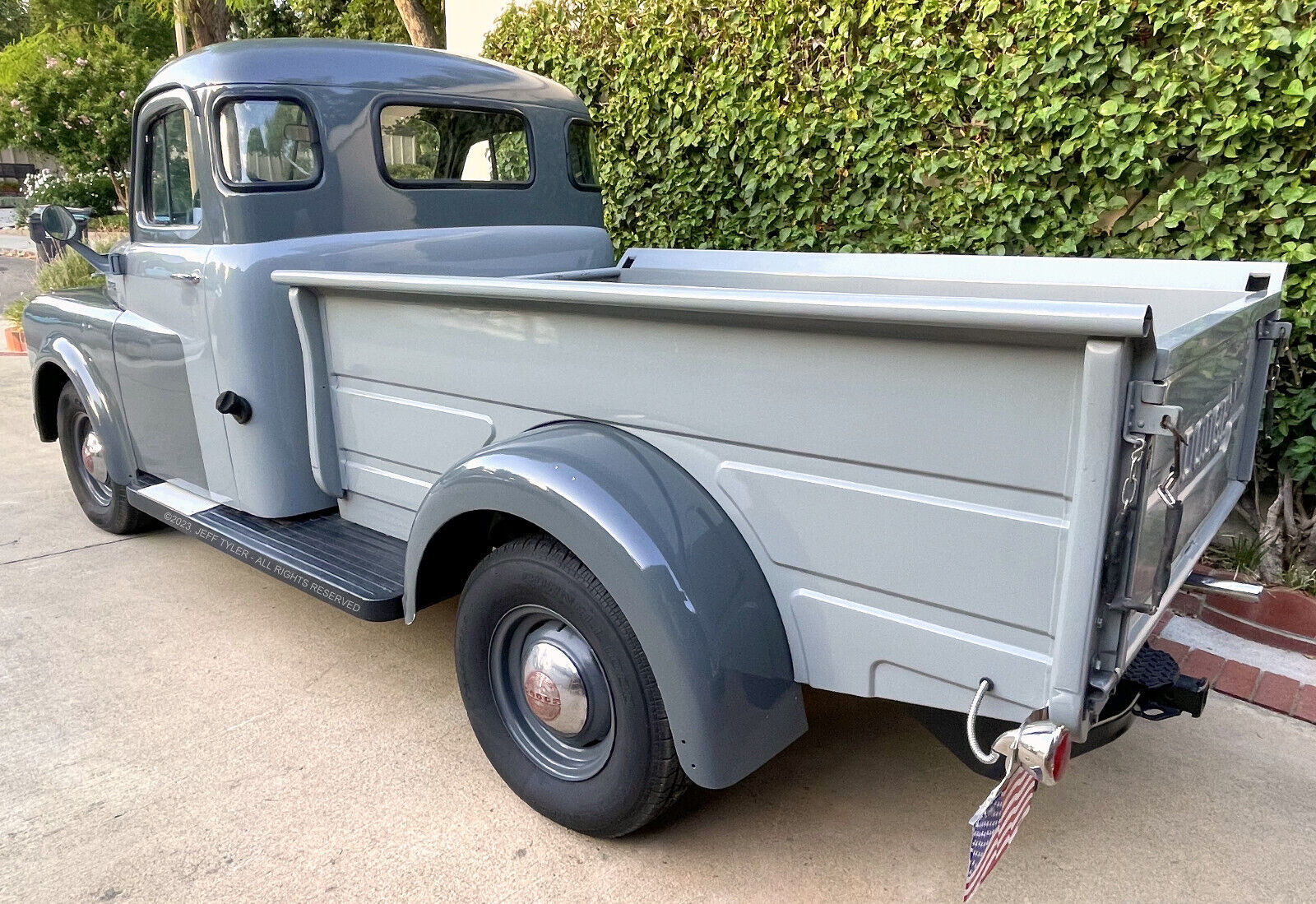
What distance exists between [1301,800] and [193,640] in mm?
3511

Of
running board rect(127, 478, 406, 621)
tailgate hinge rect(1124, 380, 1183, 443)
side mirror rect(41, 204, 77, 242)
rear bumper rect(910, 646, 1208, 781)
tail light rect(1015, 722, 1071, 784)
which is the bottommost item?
running board rect(127, 478, 406, 621)

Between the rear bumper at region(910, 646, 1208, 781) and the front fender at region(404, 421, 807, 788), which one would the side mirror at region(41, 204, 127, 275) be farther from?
the rear bumper at region(910, 646, 1208, 781)

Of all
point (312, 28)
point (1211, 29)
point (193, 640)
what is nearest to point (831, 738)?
point (193, 640)

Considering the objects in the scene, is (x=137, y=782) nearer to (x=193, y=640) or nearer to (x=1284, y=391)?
(x=193, y=640)

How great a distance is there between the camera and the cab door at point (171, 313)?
3.23 metres

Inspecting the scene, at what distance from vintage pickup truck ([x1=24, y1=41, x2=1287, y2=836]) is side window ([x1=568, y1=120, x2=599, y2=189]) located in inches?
5.3

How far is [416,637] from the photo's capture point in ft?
11.1

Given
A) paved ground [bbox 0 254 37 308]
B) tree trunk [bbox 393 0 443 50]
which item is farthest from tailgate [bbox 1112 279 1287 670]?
paved ground [bbox 0 254 37 308]

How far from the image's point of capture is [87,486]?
4402 millimetres

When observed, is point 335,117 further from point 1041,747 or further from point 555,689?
point 1041,747

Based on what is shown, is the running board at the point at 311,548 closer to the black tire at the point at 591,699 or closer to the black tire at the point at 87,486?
the black tire at the point at 591,699

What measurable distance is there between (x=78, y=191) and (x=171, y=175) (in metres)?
16.9

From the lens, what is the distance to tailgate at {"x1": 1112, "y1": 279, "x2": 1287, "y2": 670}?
1476 mm

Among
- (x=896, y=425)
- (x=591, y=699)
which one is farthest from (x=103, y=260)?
(x=896, y=425)
